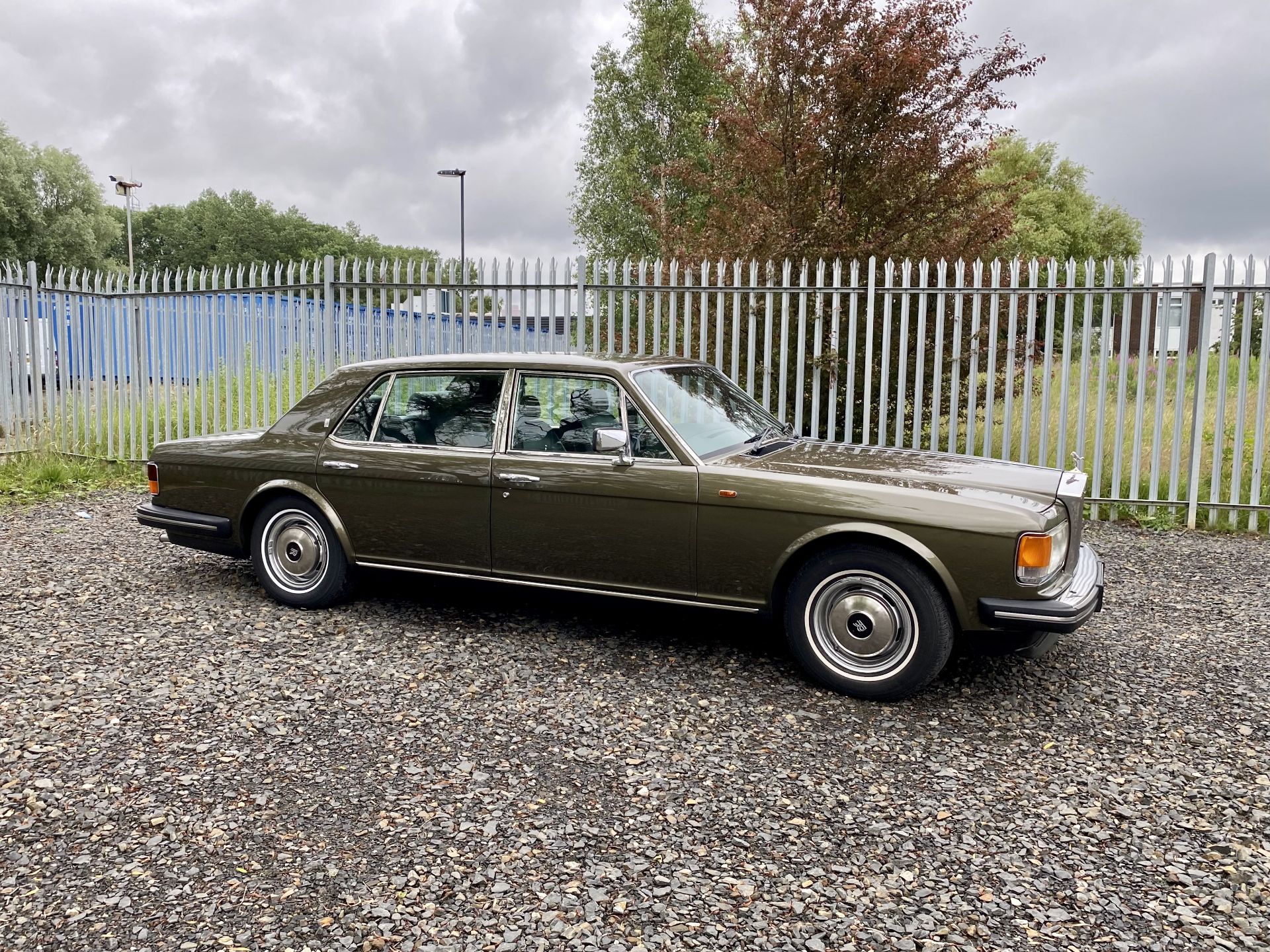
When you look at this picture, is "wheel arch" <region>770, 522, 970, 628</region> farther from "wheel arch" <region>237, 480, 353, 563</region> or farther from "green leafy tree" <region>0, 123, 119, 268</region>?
"green leafy tree" <region>0, 123, 119, 268</region>

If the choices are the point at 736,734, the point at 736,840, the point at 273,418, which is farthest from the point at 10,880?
the point at 273,418

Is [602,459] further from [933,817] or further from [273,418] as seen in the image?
[273,418]

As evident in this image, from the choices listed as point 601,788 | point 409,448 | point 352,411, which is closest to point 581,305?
point 352,411

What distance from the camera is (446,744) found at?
3.75 m

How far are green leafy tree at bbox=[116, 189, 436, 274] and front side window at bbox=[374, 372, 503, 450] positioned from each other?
2670 inches

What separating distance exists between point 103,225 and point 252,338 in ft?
136

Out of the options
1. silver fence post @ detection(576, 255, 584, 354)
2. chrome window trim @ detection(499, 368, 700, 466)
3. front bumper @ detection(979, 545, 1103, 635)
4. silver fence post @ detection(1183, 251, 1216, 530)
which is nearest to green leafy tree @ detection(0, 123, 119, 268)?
silver fence post @ detection(576, 255, 584, 354)

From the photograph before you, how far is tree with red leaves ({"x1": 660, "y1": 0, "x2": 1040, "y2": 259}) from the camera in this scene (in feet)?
32.7

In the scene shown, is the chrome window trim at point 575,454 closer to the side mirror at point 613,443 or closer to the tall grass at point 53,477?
the side mirror at point 613,443

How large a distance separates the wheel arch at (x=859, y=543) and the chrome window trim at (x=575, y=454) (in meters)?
0.65

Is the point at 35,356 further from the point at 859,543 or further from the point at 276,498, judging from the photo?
the point at 859,543

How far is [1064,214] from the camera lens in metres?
34.8

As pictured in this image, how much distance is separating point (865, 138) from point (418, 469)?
7237 millimetres

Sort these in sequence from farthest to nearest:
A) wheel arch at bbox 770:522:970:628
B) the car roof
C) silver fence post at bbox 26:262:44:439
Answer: silver fence post at bbox 26:262:44:439
the car roof
wheel arch at bbox 770:522:970:628
